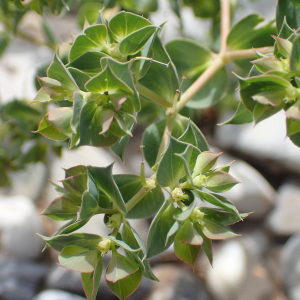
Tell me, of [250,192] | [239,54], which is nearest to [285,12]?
[239,54]

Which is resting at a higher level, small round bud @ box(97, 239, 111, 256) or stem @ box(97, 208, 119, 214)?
stem @ box(97, 208, 119, 214)

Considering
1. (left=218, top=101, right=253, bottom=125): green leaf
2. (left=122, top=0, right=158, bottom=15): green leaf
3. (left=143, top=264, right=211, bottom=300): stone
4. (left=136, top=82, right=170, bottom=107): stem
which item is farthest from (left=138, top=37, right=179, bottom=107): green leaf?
(left=143, top=264, right=211, bottom=300): stone

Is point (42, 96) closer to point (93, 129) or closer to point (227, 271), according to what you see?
point (93, 129)

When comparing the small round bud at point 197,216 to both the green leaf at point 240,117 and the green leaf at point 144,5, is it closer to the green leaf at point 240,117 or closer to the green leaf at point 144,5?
the green leaf at point 240,117

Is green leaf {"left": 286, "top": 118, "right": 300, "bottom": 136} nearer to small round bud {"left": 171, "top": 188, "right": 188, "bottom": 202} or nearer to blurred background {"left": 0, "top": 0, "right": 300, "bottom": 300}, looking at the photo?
small round bud {"left": 171, "top": 188, "right": 188, "bottom": 202}

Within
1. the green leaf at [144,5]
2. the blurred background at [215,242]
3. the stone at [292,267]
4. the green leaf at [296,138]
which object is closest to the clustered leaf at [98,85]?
the green leaf at [296,138]

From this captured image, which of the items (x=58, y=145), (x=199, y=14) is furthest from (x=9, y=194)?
(x=199, y=14)
